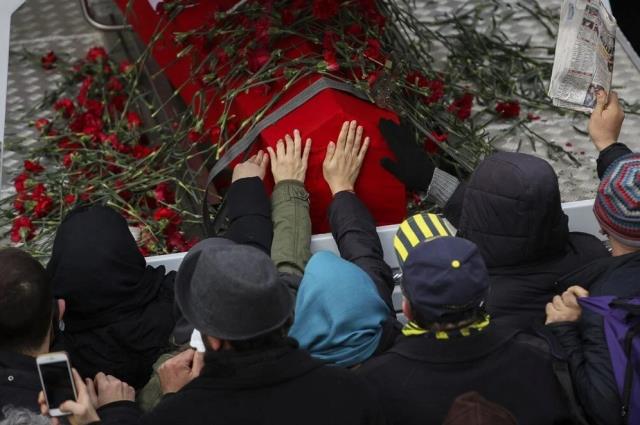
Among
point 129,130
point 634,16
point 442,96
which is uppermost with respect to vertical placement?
point 129,130

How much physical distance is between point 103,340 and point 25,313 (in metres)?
0.28

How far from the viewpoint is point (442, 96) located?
9.39 ft

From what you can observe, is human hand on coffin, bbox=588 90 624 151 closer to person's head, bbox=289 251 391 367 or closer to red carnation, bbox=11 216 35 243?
person's head, bbox=289 251 391 367

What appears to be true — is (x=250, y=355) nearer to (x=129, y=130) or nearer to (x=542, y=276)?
(x=542, y=276)

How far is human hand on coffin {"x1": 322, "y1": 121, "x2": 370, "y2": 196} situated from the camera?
234cm

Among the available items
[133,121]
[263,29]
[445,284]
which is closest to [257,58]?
[263,29]

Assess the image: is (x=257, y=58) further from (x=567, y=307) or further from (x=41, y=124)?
(x=567, y=307)

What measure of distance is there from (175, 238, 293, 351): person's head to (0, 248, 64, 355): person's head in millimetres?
342

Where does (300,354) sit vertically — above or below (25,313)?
below

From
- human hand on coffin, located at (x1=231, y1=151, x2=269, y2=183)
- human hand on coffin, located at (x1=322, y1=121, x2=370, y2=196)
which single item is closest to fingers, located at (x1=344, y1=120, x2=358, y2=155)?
human hand on coffin, located at (x1=322, y1=121, x2=370, y2=196)

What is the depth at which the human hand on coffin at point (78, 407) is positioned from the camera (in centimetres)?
166

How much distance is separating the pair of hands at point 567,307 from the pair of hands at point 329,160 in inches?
25.1

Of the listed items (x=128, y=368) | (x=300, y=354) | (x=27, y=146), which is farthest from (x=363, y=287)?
(x=27, y=146)

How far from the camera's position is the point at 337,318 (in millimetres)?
1786
